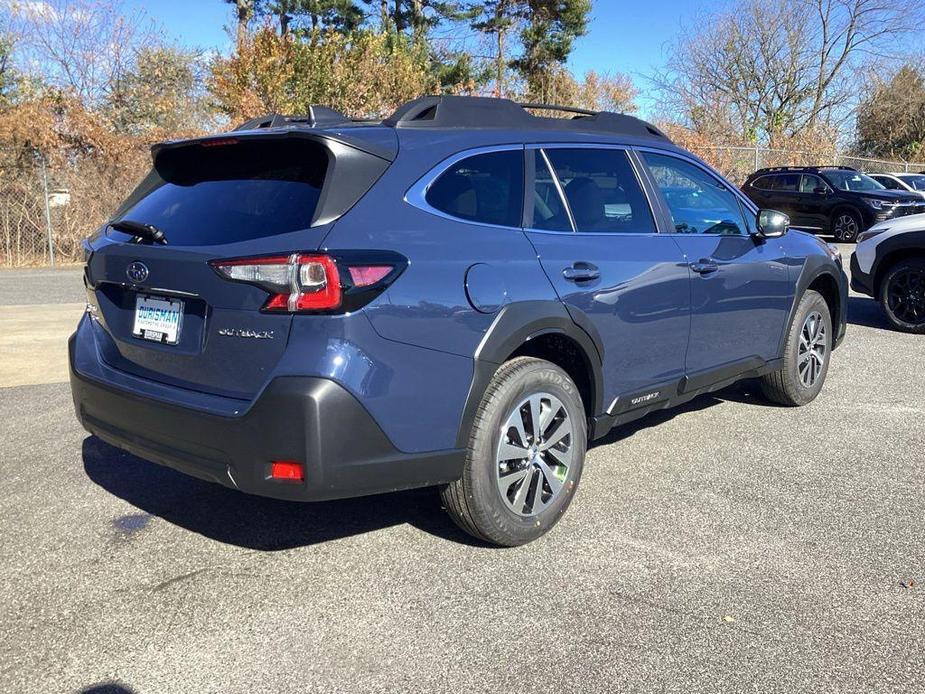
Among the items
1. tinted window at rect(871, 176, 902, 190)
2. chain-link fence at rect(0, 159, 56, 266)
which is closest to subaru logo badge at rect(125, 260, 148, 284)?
chain-link fence at rect(0, 159, 56, 266)

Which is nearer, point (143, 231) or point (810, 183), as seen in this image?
point (143, 231)

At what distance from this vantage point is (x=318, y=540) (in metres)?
3.67

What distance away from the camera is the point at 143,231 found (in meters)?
3.34

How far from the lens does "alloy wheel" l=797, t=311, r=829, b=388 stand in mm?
5691

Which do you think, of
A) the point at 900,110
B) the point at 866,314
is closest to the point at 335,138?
the point at 866,314

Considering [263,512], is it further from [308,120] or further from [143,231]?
[308,120]

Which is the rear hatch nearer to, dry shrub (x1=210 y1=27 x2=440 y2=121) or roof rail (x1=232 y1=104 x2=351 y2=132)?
roof rail (x1=232 y1=104 x2=351 y2=132)

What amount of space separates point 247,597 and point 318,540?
56 cm

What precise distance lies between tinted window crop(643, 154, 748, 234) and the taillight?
2254mm

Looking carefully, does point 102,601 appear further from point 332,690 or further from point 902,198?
point 902,198

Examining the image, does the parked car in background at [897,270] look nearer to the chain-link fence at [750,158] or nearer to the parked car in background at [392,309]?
the parked car in background at [392,309]

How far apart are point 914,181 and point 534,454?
2278 cm

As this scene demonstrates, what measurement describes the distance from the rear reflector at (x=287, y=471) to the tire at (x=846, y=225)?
61.8 ft

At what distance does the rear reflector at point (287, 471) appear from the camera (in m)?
2.86
